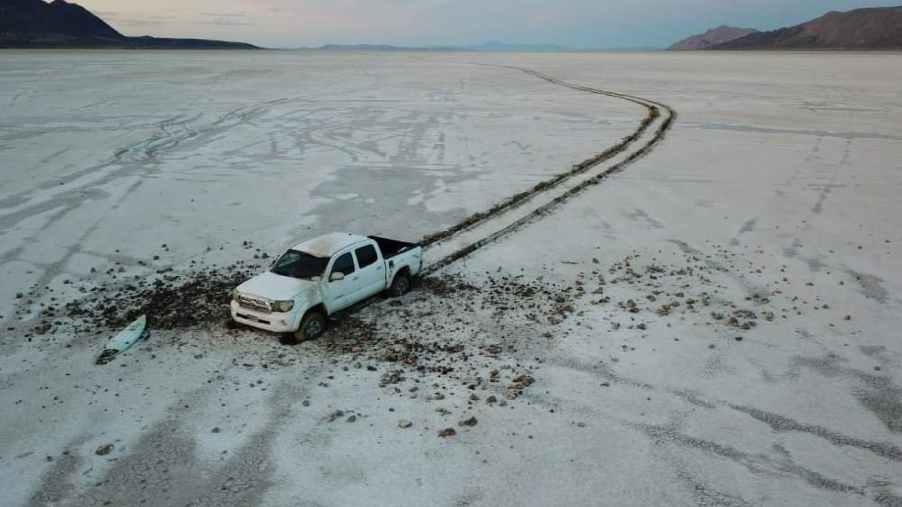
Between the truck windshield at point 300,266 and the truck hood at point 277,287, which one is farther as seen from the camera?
the truck windshield at point 300,266

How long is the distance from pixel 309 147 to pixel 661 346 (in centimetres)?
2456

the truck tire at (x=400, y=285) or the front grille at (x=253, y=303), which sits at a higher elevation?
the front grille at (x=253, y=303)

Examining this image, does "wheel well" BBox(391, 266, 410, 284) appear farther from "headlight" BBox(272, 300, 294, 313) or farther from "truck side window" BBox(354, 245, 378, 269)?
"headlight" BBox(272, 300, 294, 313)

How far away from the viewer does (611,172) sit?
2909 centimetres

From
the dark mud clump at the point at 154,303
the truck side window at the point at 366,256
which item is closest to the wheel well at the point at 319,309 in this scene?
the truck side window at the point at 366,256

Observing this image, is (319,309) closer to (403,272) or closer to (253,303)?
(253,303)

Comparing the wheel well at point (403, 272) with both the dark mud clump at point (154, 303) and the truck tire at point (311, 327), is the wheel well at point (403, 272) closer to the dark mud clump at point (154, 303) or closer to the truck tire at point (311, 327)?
the truck tire at point (311, 327)

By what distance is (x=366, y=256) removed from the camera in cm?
1455

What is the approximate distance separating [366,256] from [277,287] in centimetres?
217

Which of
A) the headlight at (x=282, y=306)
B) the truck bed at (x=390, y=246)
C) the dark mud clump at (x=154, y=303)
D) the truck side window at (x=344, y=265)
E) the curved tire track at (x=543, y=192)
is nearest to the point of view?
the headlight at (x=282, y=306)

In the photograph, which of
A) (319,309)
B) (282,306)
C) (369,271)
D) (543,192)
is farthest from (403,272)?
(543,192)

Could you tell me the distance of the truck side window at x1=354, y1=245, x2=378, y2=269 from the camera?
14.4 meters

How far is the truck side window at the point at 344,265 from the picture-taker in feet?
45.5

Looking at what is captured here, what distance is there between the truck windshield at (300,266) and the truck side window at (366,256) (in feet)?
2.68
